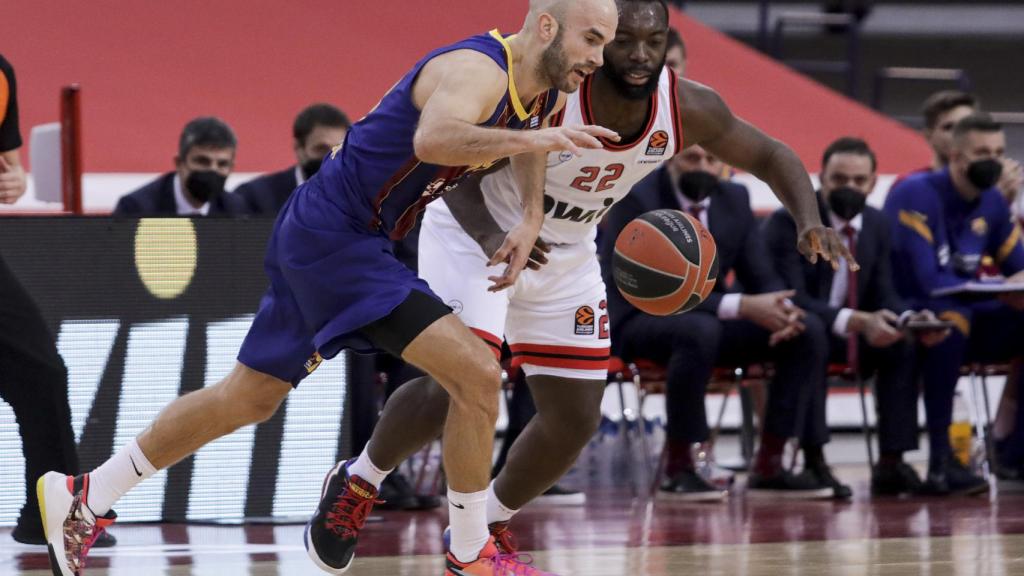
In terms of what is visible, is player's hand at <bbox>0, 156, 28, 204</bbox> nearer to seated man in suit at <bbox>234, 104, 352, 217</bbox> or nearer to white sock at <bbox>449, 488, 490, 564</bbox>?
A: white sock at <bbox>449, 488, 490, 564</bbox>

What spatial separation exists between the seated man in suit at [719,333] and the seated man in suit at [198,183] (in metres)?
1.87

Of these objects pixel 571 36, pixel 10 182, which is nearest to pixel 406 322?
pixel 571 36

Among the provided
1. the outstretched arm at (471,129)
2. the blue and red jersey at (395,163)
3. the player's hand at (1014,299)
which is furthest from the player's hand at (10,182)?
the player's hand at (1014,299)

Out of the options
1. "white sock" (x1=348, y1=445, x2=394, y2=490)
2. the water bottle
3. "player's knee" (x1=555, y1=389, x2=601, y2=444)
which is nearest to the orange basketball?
"player's knee" (x1=555, y1=389, x2=601, y2=444)

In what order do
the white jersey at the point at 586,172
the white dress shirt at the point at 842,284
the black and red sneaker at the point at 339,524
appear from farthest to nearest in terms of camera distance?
the white dress shirt at the point at 842,284
the white jersey at the point at 586,172
the black and red sneaker at the point at 339,524

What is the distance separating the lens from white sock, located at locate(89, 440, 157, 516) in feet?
Answer: 15.5

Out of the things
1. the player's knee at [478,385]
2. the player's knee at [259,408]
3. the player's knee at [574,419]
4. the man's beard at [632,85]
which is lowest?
the player's knee at [574,419]

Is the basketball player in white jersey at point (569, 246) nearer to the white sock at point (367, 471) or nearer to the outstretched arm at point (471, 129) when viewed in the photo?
the white sock at point (367, 471)

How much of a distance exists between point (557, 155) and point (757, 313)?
113 inches

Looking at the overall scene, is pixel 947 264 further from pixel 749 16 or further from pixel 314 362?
pixel 749 16

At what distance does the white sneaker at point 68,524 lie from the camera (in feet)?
15.5

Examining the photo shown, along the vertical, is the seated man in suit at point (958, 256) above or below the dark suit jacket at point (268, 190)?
below

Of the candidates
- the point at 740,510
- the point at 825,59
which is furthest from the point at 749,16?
the point at 740,510

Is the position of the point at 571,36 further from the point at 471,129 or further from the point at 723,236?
the point at 723,236
